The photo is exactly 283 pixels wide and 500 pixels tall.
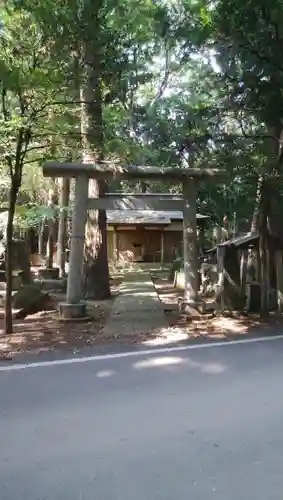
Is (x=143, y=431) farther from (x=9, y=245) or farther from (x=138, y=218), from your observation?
(x=138, y=218)

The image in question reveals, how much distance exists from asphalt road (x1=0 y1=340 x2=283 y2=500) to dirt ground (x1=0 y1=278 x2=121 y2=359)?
55.2 inches

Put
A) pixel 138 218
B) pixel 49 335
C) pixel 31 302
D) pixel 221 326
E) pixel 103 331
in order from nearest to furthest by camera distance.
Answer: pixel 49 335, pixel 103 331, pixel 221 326, pixel 31 302, pixel 138 218

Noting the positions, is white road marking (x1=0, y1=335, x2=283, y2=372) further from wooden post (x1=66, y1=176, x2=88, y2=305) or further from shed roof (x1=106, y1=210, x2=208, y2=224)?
shed roof (x1=106, y1=210, x2=208, y2=224)

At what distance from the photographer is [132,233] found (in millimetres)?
33375

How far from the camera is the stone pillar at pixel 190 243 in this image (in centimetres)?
1126

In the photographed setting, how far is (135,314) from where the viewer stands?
1117 cm

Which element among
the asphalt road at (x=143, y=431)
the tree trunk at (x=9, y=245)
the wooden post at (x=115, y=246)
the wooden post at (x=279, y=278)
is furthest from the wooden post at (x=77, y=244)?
the wooden post at (x=115, y=246)

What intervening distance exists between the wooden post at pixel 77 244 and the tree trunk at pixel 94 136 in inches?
33.0

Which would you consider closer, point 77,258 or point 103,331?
point 103,331

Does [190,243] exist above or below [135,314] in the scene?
above

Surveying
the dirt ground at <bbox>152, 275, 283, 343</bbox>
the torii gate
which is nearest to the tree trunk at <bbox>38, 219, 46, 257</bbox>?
the torii gate

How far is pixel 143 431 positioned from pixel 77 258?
647 centimetres

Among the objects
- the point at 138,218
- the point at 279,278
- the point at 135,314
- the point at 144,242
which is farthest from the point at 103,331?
the point at 144,242

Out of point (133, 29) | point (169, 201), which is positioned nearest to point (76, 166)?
point (169, 201)
